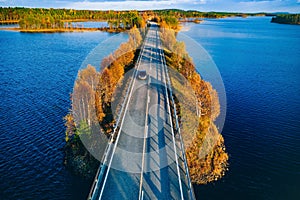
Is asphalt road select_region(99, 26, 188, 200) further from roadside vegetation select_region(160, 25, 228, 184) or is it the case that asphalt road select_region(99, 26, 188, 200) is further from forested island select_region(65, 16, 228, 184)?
forested island select_region(65, 16, 228, 184)

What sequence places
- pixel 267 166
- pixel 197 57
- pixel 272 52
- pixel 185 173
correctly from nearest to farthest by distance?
pixel 185 173 → pixel 267 166 → pixel 197 57 → pixel 272 52

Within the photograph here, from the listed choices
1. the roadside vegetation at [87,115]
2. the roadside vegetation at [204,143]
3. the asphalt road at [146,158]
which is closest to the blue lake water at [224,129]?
the roadside vegetation at [204,143]

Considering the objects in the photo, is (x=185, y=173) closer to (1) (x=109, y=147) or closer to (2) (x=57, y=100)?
(1) (x=109, y=147)

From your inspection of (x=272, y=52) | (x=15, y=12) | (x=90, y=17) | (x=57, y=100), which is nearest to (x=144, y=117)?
(x=57, y=100)

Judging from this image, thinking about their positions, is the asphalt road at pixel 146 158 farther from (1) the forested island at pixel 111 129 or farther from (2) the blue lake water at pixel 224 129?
(2) the blue lake water at pixel 224 129

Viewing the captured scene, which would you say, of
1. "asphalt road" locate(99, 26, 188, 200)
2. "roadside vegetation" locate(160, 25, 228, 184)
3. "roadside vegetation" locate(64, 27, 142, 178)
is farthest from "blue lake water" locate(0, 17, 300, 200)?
"asphalt road" locate(99, 26, 188, 200)

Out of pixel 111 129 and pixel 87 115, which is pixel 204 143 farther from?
pixel 87 115

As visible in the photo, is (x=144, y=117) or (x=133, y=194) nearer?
Answer: (x=133, y=194)
